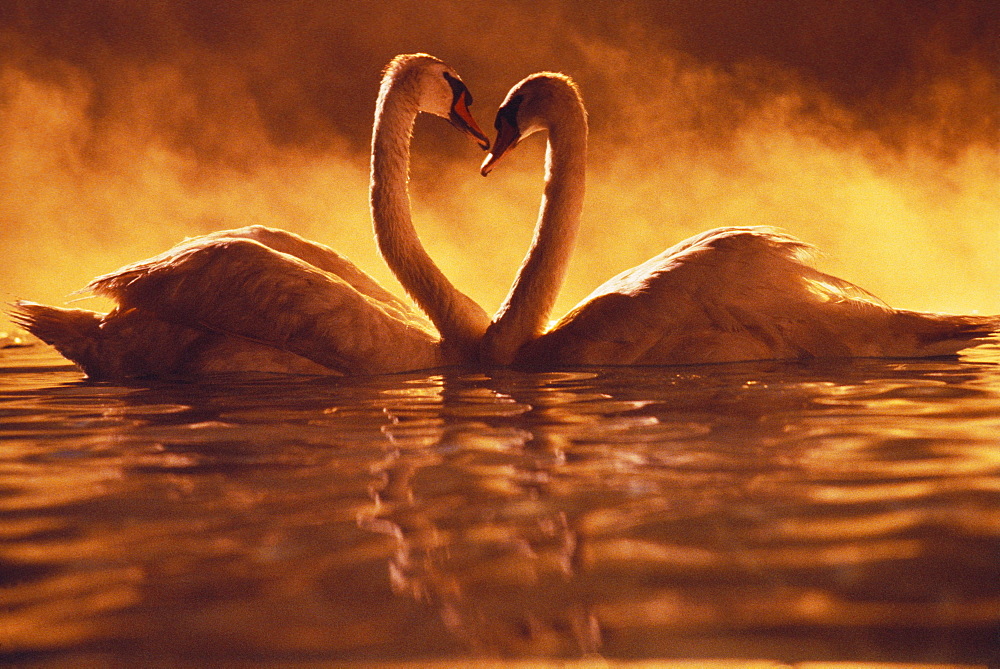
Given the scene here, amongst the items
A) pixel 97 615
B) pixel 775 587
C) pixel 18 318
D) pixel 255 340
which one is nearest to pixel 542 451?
pixel 775 587

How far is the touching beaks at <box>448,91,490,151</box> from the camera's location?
526 cm

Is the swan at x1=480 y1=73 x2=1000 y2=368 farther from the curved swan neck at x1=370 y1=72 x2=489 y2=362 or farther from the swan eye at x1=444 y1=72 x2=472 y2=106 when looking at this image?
the swan eye at x1=444 y1=72 x2=472 y2=106

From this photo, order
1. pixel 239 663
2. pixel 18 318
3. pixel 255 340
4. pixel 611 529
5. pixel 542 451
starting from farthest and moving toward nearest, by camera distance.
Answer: pixel 18 318, pixel 255 340, pixel 542 451, pixel 611 529, pixel 239 663

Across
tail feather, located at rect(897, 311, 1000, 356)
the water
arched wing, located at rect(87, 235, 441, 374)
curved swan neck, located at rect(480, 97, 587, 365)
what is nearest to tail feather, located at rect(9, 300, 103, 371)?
arched wing, located at rect(87, 235, 441, 374)

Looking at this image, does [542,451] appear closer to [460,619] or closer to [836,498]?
[836,498]

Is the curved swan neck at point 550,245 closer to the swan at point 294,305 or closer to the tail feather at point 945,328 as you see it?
the swan at point 294,305

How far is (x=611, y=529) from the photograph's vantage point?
185cm

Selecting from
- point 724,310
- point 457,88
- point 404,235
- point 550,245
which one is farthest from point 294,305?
point 724,310

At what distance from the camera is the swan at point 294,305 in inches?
177

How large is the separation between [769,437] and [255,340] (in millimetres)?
2520

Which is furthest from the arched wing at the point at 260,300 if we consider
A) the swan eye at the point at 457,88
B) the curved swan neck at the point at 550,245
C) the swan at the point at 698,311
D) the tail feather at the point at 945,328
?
the tail feather at the point at 945,328

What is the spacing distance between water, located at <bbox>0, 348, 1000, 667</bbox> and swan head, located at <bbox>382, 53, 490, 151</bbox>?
221 centimetres

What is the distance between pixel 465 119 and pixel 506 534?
12.2 feet

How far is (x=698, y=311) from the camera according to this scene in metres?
4.44
